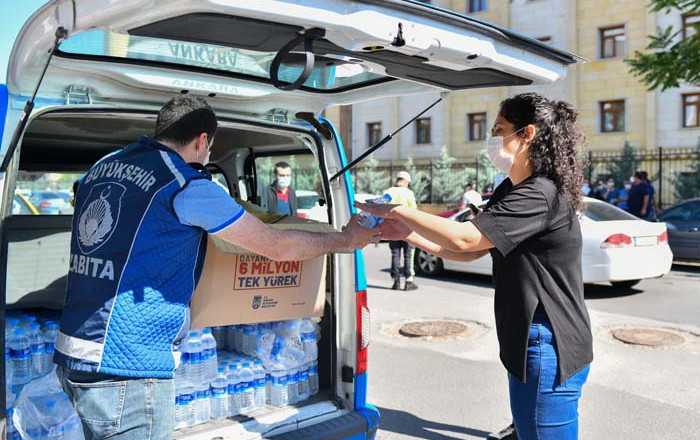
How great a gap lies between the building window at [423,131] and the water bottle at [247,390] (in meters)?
32.2

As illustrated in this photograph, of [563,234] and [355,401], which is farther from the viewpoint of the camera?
[355,401]

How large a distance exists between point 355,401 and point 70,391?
1.60 m

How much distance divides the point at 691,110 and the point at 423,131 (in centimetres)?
1286

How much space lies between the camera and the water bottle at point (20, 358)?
3215 millimetres

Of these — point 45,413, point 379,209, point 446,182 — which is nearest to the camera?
point 379,209

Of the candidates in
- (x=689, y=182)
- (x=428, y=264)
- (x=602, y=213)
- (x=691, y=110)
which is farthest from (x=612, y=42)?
(x=602, y=213)

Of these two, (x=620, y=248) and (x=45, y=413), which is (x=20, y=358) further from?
(x=620, y=248)

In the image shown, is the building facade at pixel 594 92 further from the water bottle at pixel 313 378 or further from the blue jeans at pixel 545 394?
the blue jeans at pixel 545 394

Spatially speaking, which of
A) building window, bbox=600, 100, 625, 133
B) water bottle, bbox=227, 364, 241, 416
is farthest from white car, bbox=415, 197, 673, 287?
building window, bbox=600, 100, 625, 133

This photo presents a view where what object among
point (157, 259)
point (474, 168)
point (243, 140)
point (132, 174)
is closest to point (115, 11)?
point (132, 174)

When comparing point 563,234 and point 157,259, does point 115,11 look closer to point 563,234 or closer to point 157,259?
point 157,259

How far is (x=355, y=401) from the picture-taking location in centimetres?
356

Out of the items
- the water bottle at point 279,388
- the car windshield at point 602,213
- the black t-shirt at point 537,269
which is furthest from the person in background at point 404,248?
the black t-shirt at point 537,269

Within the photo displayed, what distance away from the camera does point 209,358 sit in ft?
11.5
